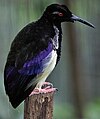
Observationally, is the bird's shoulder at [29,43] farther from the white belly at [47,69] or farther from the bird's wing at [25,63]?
the white belly at [47,69]

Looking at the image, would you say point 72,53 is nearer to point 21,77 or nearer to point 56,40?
point 56,40

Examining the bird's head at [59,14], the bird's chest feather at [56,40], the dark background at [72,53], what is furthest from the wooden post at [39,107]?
the dark background at [72,53]

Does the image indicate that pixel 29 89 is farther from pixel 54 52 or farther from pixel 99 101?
pixel 99 101

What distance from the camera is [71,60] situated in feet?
25.9

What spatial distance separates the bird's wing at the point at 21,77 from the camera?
5.12 metres

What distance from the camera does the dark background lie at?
24.9ft

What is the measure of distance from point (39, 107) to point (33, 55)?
1.27ft

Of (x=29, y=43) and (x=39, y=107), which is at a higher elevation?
(x=29, y=43)

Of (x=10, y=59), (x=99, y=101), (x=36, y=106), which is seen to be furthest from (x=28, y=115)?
(x=99, y=101)

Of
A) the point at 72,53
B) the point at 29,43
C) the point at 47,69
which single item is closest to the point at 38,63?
the point at 47,69

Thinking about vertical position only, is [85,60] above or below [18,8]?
below

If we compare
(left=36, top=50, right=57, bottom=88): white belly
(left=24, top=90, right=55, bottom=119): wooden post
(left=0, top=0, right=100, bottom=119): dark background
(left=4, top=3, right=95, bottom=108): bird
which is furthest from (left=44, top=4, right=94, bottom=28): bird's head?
(left=0, top=0, right=100, bottom=119): dark background

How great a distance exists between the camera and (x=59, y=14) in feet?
18.1

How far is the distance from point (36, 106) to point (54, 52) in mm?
493
